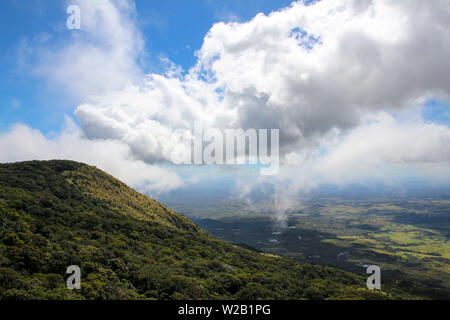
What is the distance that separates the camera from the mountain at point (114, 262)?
69.6 ft

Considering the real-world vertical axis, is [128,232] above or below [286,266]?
above

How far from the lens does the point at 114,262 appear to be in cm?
2839

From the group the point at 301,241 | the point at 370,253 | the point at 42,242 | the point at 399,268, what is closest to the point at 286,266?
the point at 42,242

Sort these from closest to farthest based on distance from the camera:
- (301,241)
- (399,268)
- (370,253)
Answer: (399,268) < (370,253) < (301,241)

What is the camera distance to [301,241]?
18762 cm

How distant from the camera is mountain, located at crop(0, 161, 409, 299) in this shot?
69.6 ft

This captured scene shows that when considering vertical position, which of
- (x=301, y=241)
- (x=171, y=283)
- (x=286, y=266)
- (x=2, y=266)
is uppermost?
(x=2, y=266)

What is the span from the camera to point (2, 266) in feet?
66.3
